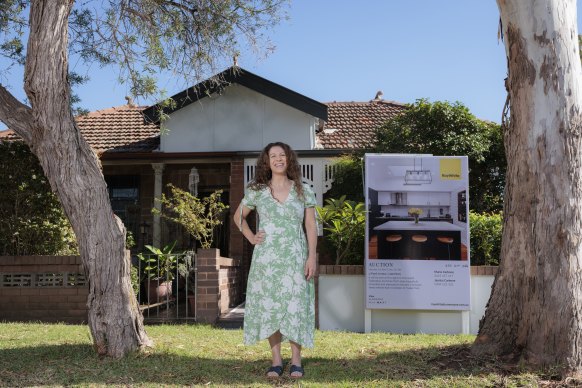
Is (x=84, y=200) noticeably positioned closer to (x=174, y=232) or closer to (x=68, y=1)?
(x=68, y=1)

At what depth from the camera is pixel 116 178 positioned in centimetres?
1459

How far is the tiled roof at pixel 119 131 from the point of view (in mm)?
14047

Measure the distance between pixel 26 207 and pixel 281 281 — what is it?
6.16 metres

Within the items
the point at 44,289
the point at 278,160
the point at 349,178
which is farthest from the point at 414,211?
the point at 44,289

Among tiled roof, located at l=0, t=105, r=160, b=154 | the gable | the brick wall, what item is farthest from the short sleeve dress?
tiled roof, located at l=0, t=105, r=160, b=154

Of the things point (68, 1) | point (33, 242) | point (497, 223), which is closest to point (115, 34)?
point (68, 1)

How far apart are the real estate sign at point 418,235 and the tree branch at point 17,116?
3835 mm

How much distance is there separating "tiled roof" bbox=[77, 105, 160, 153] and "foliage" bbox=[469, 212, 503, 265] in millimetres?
7874

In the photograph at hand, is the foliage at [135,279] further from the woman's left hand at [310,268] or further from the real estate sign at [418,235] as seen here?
the woman's left hand at [310,268]

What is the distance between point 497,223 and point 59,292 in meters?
6.35

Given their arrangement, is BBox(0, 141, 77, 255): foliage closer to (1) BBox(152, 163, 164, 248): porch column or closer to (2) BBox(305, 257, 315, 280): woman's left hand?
(1) BBox(152, 163, 164, 248): porch column

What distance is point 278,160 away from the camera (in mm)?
5082

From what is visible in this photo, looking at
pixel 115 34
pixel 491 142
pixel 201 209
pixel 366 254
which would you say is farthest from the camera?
pixel 491 142

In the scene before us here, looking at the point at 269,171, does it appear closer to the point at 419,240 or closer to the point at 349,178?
the point at 419,240
